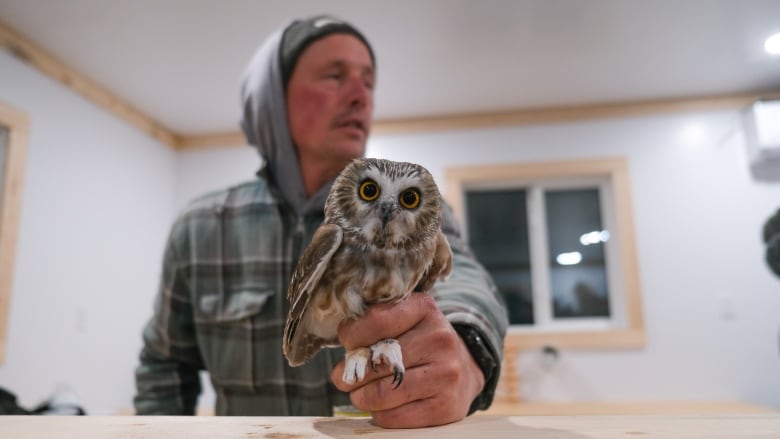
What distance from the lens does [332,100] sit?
833 millimetres

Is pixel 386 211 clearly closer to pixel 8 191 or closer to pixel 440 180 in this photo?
pixel 440 180

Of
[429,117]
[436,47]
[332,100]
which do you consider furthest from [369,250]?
[429,117]

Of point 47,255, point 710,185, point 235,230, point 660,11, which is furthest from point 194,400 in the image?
point 710,185

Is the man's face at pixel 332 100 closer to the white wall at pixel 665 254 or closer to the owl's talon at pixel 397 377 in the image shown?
the owl's talon at pixel 397 377

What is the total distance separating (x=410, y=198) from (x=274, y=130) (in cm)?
65

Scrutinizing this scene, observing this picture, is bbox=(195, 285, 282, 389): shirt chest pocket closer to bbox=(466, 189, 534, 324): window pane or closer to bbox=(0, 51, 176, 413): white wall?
bbox=(0, 51, 176, 413): white wall

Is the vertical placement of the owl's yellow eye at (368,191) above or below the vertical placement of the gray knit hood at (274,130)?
below

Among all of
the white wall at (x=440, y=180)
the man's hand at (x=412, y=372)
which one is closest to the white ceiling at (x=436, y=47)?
the white wall at (x=440, y=180)

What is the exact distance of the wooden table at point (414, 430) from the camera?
42cm

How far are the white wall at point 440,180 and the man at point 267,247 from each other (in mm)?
1237

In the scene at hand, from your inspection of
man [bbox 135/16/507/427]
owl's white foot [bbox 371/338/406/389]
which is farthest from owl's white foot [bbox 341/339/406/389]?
man [bbox 135/16/507/427]

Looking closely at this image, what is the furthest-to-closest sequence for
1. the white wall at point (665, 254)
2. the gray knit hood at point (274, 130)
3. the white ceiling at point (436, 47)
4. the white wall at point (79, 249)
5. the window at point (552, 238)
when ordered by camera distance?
the window at point (552, 238)
the white wall at point (665, 254)
the white wall at point (79, 249)
the white ceiling at point (436, 47)
the gray knit hood at point (274, 130)

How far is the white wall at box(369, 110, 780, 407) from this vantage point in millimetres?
2609

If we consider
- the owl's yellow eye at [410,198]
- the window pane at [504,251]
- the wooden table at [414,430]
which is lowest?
the wooden table at [414,430]
